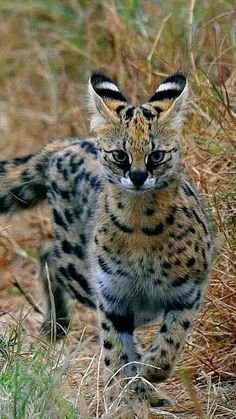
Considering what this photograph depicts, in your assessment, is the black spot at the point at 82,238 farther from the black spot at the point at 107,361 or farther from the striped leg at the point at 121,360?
the black spot at the point at 107,361

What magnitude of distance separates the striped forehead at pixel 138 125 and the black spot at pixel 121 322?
840mm

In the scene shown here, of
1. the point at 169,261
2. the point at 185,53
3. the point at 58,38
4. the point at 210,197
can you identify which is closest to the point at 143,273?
the point at 169,261

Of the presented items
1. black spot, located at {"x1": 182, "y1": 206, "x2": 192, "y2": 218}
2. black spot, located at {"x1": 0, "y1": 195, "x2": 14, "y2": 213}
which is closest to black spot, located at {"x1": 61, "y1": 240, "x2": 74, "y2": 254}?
black spot, located at {"x1": 0, "y1": 195, "x2": 14, "y2": 213}

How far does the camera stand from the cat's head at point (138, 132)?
5.68m

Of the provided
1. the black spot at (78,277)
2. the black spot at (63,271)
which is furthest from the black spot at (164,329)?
the black spot at (63,271)

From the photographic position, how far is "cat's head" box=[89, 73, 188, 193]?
5.68 metres

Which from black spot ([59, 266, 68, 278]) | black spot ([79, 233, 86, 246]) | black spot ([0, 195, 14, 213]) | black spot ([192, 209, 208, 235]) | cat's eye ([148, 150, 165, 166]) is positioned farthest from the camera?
black spot ([59, 266, 68, 278])

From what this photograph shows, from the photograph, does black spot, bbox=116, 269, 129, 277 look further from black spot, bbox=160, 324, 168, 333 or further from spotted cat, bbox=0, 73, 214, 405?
black spot, bbox=160, 324, 168, 333

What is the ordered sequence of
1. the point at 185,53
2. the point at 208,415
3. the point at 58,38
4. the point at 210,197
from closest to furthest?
the point at 208,415 → the point at 210,197 → the point at 185,53 → the point at 58,38

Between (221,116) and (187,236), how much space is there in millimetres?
1262

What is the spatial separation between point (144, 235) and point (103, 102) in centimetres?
57

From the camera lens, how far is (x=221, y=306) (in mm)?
6566

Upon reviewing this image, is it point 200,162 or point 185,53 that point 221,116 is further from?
point 185,53

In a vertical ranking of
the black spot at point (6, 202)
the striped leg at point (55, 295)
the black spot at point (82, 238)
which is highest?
the black spot at point (6, 202)
